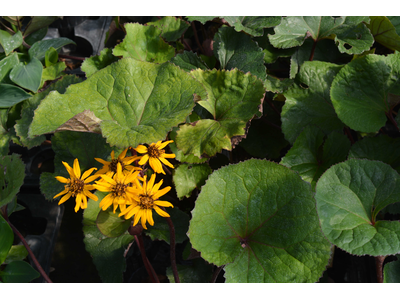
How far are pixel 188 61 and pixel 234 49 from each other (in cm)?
20

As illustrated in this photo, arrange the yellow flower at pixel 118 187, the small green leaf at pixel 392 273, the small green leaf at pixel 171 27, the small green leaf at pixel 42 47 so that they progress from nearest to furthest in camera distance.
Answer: the yellow flower at pixel 118 187 < the small green leaf at pixel 392 273 < the small green leaf at pixel 171 27 < the small green leaf at pixel 42 47

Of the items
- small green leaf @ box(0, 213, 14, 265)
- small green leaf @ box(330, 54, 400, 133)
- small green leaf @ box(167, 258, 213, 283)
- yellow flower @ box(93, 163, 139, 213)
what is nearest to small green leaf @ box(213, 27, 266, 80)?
small green leaf @ box(330, 54, 400, 133)

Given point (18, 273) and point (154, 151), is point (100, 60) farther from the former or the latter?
point (18, 273)

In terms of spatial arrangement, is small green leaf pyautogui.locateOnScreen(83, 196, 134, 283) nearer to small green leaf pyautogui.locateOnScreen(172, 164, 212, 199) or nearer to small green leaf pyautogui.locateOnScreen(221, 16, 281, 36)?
small green leaf pyautogui.locateOnScreen(172, 164, 212, 199)

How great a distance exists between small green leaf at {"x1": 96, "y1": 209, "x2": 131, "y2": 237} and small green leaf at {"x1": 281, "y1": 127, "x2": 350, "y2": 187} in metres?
0.63

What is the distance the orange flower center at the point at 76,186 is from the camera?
3.02ft

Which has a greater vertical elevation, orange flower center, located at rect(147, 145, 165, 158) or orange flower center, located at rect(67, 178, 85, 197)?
orange flower center, located at rect(147, 145, 165, 158)

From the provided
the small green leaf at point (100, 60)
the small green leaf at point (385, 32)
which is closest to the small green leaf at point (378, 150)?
the small green leaf at point (385, 32)

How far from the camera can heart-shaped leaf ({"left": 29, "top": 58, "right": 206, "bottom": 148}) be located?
914 mm

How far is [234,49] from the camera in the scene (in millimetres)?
1297

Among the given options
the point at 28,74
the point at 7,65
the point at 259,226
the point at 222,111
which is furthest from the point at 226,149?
the point at 7,65

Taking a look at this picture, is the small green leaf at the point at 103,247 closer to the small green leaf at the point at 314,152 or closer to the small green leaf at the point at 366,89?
the small green leaf at the point at 314,152

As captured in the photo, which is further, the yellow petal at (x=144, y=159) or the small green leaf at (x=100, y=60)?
the small green leaf at (x=100, y=60)

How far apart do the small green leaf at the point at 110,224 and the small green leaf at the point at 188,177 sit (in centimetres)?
21
